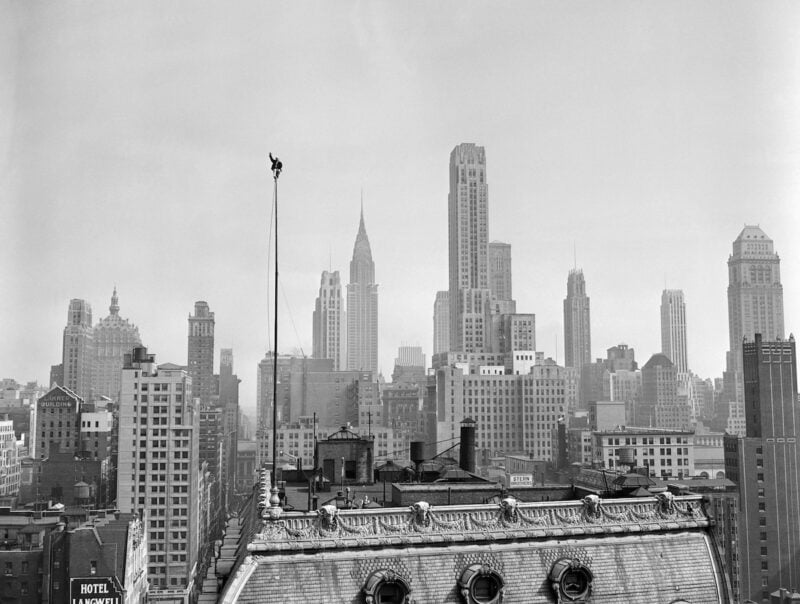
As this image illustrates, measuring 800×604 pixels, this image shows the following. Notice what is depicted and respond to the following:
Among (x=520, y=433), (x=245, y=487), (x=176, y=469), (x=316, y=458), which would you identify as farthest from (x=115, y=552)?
(x=245, y=487)

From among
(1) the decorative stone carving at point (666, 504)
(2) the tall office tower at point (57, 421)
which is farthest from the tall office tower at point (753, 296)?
(1) the decorative stone carving at point (666, 504)

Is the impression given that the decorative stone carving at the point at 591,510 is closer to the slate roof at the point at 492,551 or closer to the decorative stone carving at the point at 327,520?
the slate roof at the point at 492,551

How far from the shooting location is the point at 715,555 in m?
19.0

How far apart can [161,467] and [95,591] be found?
138ft

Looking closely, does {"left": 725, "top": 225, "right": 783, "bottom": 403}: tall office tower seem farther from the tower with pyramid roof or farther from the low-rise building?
the low-rise building

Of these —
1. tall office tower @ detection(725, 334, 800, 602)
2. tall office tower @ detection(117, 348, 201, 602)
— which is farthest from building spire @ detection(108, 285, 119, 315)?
tall office tower @ detection(725, 334, 800, 602)

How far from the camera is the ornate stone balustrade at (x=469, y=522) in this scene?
16.5m

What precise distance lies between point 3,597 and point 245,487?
115 metres

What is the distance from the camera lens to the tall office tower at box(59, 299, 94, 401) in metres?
137

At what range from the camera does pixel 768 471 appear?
90250 mm

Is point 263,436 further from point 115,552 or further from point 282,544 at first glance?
point 282,544

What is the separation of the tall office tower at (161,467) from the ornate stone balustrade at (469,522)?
82118mm

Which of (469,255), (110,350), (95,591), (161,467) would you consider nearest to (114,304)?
(161,467)

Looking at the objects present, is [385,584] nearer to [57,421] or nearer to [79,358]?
[57,421]
